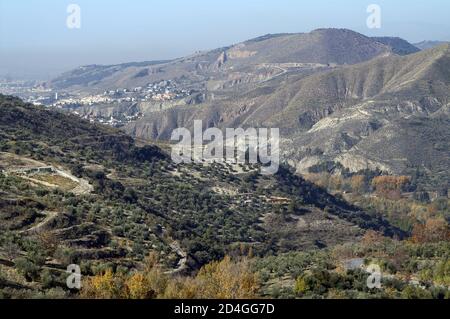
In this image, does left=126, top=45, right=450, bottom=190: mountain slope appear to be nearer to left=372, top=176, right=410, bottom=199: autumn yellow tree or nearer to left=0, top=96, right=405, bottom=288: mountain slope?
left=372, top=176, right=410, bottom=199: autumn yellow tree

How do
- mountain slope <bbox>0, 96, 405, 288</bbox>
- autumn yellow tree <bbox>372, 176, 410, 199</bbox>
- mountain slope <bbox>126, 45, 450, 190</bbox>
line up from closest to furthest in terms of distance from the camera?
1. mountain slope <bbox>0, 96, 405, 288</bbox>
2. autumn yellow tree <bbox>372, 176, 410, 199</bbox>
3. mountain slope <bbox>126, 45, 450, 190</bbox>

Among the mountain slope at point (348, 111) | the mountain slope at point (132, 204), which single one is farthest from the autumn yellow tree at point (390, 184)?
the mountain slope at point (132, 204)

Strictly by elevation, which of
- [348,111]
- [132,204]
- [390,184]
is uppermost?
[132,204]

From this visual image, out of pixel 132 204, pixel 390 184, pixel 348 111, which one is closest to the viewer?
pixel 132 204

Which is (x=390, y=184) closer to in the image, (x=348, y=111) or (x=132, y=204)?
(x=348, y=111)

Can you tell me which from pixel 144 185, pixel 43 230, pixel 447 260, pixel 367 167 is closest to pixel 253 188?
pixel 144 185

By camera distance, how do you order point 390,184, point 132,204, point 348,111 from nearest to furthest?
point 132,204 → point 390,184 → point 348,111

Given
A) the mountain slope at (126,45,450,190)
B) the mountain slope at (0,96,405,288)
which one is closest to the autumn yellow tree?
the mountain slope at (126,45,450,190)

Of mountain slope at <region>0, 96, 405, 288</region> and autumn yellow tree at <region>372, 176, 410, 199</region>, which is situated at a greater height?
mountain slope at <region>0, 96, 405, 288</region>

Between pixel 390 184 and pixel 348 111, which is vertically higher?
pixel 348 111

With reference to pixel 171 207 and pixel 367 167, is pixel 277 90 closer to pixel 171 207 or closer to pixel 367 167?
pixel 367 167

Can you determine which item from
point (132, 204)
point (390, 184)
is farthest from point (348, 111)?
point (132, 204)
